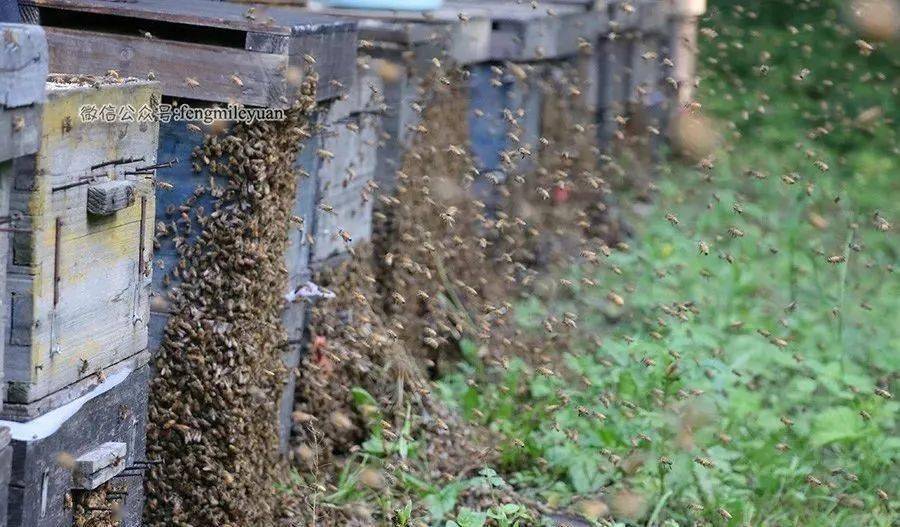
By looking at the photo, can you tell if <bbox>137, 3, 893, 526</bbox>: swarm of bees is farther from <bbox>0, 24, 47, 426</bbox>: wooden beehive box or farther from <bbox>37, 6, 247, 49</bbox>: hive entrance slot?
<bbox>0, 24, 47, 426</bbox>: wooden beehive box

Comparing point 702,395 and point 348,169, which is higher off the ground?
point 348,169

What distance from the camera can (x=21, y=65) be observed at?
289 cm

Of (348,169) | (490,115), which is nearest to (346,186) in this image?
(348,169)

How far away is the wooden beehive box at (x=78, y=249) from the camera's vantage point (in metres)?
3.12

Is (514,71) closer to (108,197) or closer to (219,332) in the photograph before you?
(219,332)

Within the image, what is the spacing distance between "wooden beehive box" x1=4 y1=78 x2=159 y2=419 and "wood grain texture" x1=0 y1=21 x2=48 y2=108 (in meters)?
0.11

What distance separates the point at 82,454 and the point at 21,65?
3.66 ft

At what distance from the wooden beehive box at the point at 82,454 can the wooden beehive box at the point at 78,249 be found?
0.17 feet

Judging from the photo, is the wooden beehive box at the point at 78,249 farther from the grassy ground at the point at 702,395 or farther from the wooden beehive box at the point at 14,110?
the grassy ground at the point at 702,395

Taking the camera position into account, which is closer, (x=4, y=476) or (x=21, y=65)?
(x=21, y=65)

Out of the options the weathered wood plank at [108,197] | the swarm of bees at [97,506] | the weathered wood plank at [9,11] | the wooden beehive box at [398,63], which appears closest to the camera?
the weathered wood plank at [108,197]

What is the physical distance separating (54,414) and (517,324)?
3808 mm

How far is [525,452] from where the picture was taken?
17.4ft

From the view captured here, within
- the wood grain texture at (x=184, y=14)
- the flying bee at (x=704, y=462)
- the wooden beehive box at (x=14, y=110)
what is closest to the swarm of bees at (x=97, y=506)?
the wooden beehive box at (x=14, y=110)
